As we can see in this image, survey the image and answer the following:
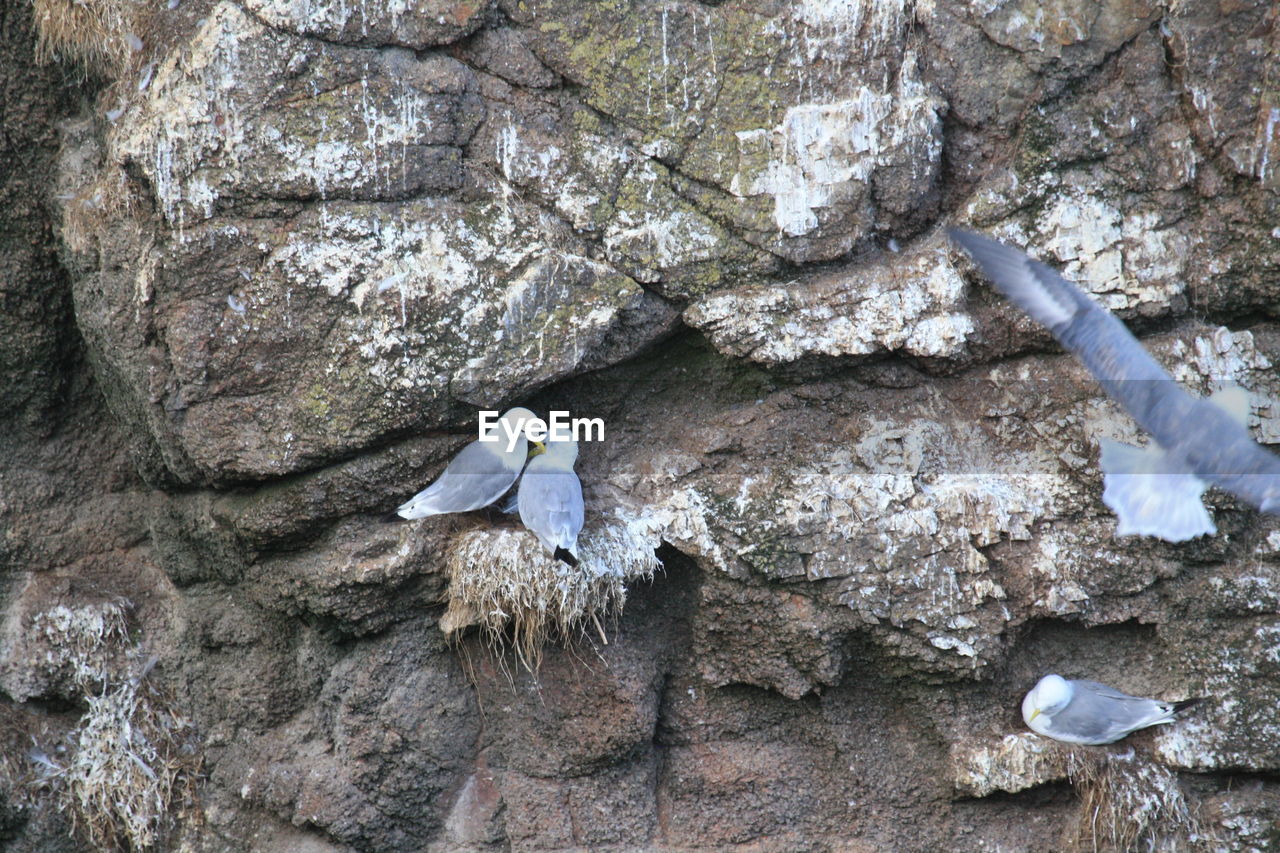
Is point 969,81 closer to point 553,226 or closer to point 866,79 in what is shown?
point 866,79

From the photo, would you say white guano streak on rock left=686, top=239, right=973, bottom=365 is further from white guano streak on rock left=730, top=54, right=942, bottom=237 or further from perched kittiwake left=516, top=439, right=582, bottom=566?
perched kittiwake left=516, top=439, right=582, bottom=566

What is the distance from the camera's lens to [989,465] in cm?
395

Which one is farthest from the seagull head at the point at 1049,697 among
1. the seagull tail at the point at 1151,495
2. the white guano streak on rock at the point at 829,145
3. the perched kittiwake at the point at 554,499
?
the white guano streak on rock at the point at 829,145

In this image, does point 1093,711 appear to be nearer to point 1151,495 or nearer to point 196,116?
point 1151,495

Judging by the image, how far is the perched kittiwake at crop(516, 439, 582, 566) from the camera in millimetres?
3686

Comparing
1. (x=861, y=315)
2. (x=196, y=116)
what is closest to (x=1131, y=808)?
(x=861, y=315)

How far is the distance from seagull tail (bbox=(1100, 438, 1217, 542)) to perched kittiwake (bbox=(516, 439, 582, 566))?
1.76 meters

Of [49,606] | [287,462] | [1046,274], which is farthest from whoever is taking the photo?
[49,606]

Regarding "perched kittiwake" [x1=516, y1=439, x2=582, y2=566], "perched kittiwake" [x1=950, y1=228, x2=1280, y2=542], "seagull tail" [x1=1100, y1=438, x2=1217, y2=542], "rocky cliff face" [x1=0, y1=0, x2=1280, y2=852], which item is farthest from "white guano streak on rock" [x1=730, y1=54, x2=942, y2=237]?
"seagull tail" [x1=1100, y1=438, x2=1217, y2=542]

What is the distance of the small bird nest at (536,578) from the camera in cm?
381

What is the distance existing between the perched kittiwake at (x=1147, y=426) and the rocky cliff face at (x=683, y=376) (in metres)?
0.21

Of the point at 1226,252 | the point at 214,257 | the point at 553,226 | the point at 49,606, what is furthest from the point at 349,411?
the point at 1226,252

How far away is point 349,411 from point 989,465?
2244 millimetres

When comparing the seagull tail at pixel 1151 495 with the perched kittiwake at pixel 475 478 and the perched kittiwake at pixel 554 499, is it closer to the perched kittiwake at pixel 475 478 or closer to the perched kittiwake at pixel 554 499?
the perched kittiwake at pixel 554 499
